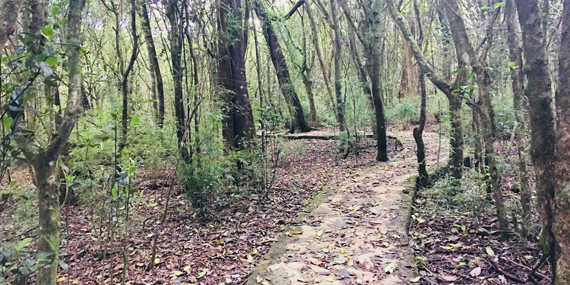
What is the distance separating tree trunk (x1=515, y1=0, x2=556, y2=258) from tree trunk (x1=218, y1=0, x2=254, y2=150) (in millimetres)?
4941

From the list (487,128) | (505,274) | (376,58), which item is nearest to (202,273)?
(505,274)

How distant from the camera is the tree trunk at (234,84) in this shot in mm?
7062

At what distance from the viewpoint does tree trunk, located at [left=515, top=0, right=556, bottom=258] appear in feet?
9.63

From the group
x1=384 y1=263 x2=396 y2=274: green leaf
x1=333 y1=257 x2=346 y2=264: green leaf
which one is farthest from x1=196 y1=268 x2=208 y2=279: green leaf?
x1=384 y1=263 x2=396 y2=274: green leaf

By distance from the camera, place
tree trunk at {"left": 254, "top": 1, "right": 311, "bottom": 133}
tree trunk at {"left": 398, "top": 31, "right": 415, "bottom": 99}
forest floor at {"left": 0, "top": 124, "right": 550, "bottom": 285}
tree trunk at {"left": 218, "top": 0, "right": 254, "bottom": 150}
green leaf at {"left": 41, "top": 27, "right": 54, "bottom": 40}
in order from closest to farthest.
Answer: green leaf at {"left": 41, "top": 27, "right": 54, "bottom": 40} → forest floor at {"left": 0, "top": 124, "right": 550, "bottom": 285} → tree trunk at {"left": 218, "top": 0, "right": 254, "bottom": 150} → tree trunk at {"left": 254, "top": 1, "right": 311, "bottom": 133} → tree trunk at {"left": 398, "top": 31, "right": 415, "bottom": 99}

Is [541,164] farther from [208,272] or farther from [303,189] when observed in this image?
[303,189]

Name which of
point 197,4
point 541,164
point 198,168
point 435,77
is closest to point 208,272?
point 198,168

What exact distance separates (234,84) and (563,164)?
5.87 metres

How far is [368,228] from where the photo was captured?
4734 millimetres

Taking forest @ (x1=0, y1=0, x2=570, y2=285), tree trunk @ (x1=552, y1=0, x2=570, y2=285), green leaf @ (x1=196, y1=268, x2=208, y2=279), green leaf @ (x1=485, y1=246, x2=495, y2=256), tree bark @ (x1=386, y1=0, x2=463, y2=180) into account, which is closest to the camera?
tree trunk @ (x1=552, y1=0, x2=570, y2=285)

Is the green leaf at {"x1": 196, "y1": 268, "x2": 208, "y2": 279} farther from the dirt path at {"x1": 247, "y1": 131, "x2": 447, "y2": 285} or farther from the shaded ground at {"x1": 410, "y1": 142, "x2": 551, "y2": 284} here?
the shaded ground at {"x1": 410, "y1": 142, "x2": 551, "y2": 284}

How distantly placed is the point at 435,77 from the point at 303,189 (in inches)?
142

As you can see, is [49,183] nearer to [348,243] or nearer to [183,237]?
[183,237]

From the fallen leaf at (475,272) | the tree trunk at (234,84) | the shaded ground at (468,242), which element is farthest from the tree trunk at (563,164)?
the tree trunk at (234,84)
